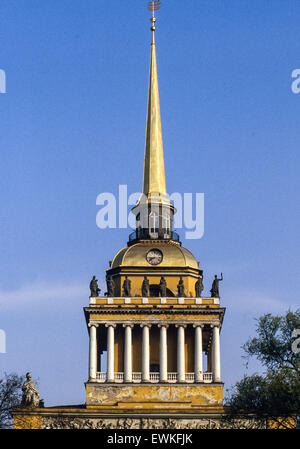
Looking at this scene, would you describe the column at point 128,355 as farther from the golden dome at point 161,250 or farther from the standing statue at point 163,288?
the golden dome at point 161,250

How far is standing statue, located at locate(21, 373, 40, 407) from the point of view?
209 ft

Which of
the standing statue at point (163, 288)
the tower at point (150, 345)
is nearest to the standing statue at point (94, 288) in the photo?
the tower at point (150, 345)

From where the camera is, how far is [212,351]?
68.3 meters

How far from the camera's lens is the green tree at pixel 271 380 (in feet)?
168

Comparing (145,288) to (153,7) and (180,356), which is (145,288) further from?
(153,7)

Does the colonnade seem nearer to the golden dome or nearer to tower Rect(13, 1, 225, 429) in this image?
tower Rect(13, 1, 225, 429)

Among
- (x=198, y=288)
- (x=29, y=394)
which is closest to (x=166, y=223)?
(x=198, y=288)

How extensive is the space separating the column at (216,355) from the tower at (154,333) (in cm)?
6

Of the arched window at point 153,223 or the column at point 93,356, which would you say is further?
the arched window at point 153,223

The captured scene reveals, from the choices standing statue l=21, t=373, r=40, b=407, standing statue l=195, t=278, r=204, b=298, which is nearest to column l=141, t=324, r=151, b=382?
standing statue l=195, t=278, r=204, b=298

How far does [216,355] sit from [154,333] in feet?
13.6

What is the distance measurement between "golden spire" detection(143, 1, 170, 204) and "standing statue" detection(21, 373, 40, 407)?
1664 cm
